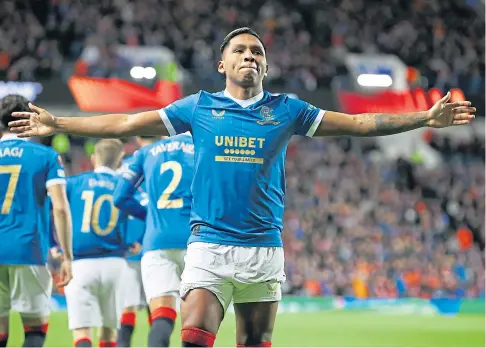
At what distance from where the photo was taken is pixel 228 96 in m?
4.61

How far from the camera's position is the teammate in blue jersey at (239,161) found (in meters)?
4.38

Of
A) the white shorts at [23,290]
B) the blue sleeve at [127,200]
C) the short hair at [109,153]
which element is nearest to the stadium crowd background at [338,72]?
the short hair at [109,153]

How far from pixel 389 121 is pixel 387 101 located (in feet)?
65.2

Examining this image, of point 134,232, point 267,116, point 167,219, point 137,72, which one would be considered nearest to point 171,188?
point 167,219

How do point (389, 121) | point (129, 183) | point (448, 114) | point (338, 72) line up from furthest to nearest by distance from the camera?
point (338, 72)
point (129, 183)
point (389, 121)
point (448, 114)

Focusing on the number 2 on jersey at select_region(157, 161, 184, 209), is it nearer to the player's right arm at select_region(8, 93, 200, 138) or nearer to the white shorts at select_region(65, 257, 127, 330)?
the white shorts at select_region(65, 257, 127, 330)

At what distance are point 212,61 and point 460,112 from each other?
64.3 feet

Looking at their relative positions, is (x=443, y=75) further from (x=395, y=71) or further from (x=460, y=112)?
(x=460, y=112)

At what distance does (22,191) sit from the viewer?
6133 mm

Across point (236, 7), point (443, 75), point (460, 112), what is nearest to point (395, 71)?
point (443, 75)

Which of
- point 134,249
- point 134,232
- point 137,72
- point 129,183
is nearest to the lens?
point 129,183

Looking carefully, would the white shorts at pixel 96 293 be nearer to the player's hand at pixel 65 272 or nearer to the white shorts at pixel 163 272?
the white shorts at pixel 163 272

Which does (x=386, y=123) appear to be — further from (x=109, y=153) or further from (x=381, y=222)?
(x=381, y=222)

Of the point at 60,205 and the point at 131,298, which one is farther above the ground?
the point at 60,205
